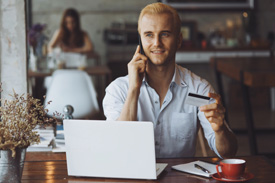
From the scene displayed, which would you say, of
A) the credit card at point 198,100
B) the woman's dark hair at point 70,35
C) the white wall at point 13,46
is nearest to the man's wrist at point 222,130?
the credit card at point 198,100

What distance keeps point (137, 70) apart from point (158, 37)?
0.21 meters

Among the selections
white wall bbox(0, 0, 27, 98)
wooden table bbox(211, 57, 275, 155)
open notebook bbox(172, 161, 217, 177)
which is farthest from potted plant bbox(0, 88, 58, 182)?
wooden table bbox(211, 57, 275, 155)

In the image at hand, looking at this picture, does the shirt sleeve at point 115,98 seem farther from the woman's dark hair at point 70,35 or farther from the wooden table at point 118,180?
the woman's dark hair at point 70,35

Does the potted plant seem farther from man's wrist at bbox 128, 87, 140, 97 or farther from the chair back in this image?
the chair back

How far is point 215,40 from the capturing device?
790cm

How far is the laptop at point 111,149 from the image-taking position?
1.67 metres

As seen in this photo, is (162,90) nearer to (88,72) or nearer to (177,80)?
(177,80)

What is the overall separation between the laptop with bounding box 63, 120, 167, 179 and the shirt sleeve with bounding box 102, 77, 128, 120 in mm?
565

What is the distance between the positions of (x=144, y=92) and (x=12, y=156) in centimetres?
88

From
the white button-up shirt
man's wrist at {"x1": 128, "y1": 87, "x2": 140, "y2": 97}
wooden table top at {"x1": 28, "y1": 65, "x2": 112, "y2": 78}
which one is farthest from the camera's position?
wooden table top at {"x1": 28, "y1": 65, "x2": 112, "y2": 78}

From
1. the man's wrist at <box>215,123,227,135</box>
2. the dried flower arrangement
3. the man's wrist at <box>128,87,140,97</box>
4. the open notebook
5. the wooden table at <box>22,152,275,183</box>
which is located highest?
the man's wrist at <box>128,87,140,97</box>

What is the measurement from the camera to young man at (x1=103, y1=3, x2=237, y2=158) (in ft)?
7.49

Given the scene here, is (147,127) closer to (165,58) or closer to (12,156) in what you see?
(12,156)

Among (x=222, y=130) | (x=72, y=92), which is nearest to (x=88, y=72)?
(x=72, y=92)
